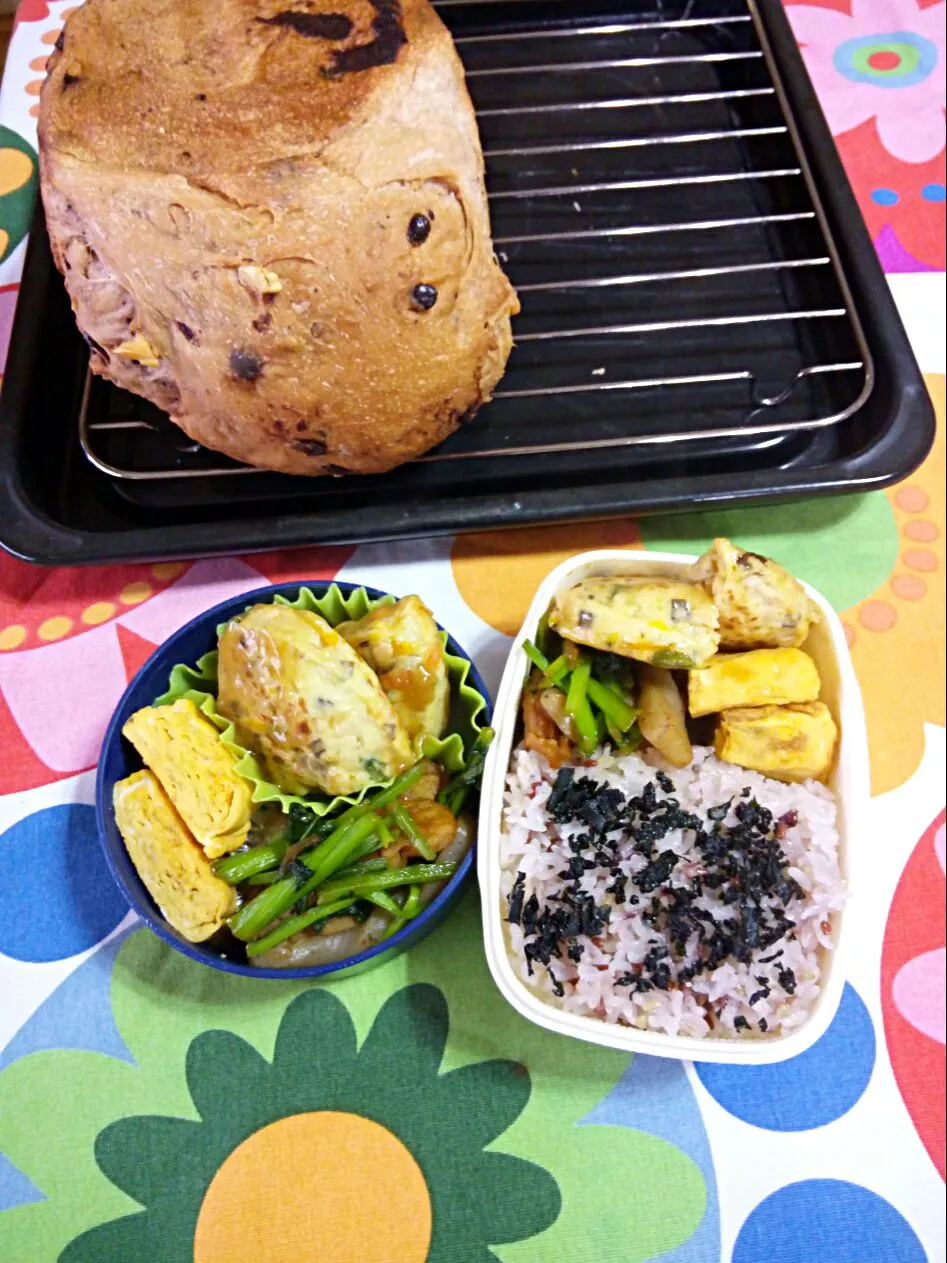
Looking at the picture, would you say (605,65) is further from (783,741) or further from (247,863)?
(247,863)

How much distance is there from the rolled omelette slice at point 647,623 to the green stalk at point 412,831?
34 centimetres

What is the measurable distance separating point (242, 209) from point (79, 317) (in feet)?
1.17

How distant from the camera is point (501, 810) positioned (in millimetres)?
1343

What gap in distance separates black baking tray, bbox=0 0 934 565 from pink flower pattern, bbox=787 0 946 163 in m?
0.19

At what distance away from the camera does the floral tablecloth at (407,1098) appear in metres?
1.33

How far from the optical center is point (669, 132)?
2.06 metres

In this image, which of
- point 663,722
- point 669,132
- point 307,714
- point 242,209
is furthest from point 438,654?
point 669,132

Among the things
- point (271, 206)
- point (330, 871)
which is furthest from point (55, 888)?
point (271, 206)

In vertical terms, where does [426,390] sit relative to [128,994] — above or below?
above

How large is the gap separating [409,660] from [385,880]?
305mm

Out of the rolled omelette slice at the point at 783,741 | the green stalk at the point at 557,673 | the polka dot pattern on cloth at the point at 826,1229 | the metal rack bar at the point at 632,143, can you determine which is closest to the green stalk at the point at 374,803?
the green stalk at the point at 557,673

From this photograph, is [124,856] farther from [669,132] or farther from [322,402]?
[669,132]

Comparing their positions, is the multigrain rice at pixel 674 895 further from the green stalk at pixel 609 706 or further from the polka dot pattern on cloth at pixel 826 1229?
the polka dot pattern on cloth at pixel 826 1229

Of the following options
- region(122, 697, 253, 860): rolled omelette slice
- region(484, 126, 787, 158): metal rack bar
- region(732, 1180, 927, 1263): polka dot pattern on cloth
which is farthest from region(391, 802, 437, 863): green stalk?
region(484, 126, 787, 158): metal rack bar
